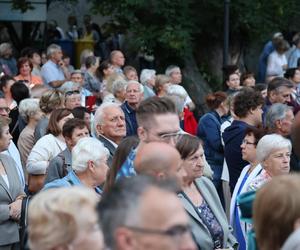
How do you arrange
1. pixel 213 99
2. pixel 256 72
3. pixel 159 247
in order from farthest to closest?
pixel 256 72 → pixel 213 99 → pixel 159 247

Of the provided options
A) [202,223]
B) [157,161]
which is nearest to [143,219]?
[157,161]

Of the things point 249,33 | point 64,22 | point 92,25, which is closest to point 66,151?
point 249,33

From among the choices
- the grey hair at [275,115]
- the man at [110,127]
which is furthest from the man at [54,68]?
the man at [110,127]

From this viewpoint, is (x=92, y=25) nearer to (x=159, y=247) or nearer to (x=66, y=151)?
(x=66, y=151)

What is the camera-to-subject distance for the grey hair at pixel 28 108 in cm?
1116

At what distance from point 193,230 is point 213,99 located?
585 centimetres

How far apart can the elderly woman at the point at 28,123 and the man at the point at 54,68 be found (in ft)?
18.6

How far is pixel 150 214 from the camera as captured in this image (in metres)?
3.96

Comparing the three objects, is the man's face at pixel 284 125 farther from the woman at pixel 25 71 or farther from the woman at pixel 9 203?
the woman at pixel 25 71

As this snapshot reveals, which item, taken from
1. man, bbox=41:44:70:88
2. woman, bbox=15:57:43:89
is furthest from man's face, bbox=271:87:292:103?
man, bbox=41:44:70:88

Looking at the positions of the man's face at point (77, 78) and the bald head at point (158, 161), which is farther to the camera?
the man's face at point (77, 78)

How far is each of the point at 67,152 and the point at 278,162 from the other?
1.96m

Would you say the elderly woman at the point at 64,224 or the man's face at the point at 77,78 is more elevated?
the elderly woman at the point at 64,224

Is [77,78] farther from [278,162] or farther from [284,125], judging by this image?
[278,162]
